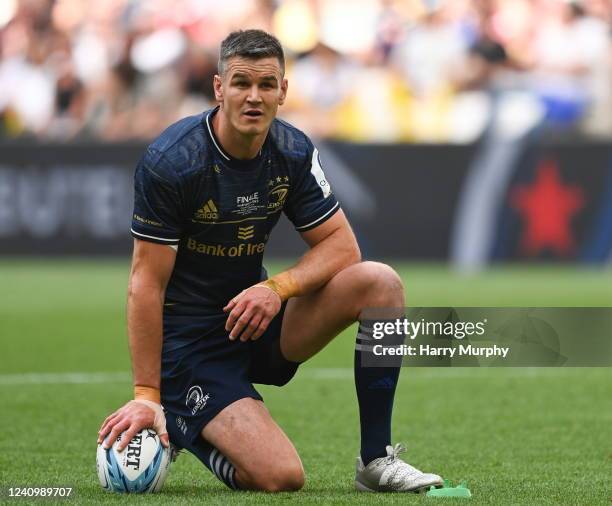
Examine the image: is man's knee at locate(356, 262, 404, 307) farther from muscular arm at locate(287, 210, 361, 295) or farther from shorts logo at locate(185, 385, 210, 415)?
shorts logo at locate(185, 385, 210, 415)

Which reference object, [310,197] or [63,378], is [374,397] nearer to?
[310,197]

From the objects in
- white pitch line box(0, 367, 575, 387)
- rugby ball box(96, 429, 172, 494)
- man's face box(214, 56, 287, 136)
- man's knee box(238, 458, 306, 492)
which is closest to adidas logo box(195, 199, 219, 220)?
Answer: man's face box(214, 56, 287, 136)

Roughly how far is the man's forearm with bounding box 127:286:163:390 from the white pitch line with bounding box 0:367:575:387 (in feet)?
11.7

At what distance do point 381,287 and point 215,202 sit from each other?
0.67 meters

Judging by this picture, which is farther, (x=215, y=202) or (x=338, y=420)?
(x=338, y=420)

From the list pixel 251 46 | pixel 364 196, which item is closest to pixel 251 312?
pixel 251 46

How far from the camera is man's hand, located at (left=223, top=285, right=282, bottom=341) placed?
4891 millimetres

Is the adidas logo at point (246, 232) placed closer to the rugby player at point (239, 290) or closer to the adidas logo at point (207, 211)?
the rugby player at point (239, 290)

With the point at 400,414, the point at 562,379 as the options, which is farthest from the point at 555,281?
the point at 400,414

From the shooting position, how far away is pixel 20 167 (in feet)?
55.4

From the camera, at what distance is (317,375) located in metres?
8.95

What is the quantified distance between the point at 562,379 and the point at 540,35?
9.99 meters

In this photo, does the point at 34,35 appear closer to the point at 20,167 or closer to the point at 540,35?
the point at 20,167

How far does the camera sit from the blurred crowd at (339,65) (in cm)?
1733
